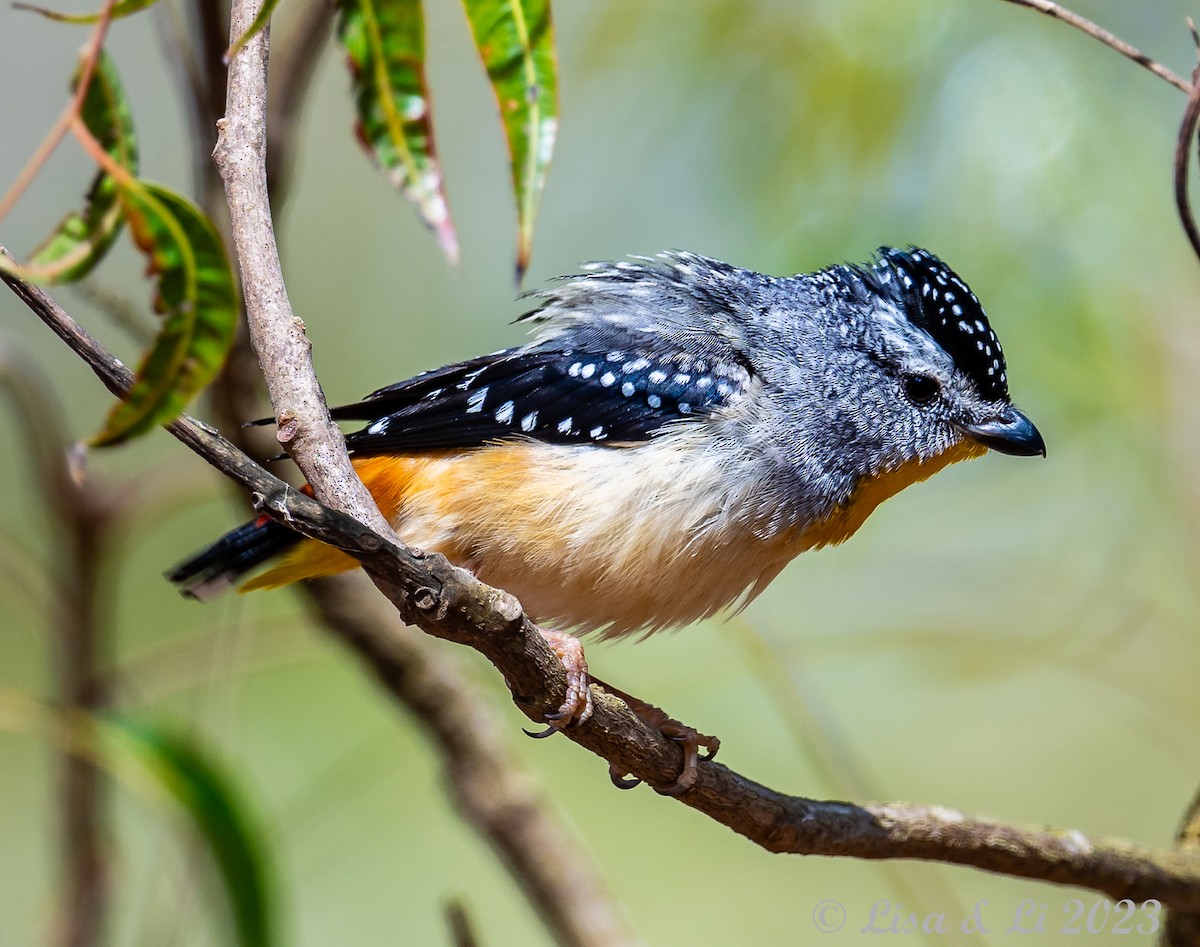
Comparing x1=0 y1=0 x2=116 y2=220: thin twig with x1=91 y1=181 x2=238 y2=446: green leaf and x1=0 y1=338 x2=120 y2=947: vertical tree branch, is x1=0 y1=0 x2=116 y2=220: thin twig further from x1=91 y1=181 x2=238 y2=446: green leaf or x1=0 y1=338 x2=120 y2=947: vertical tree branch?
x1=0 y1=338 x2=120 y2=947: vertical tree branch

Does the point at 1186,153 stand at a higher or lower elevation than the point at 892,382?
lower

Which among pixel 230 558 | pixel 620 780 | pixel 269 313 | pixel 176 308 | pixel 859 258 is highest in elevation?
pixel 859 258

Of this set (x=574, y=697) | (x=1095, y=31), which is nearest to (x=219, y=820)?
(x=574, y=697)

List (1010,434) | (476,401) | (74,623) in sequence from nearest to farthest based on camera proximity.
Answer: (476,401) < (1010,434) < (74,623)

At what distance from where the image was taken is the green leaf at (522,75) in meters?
1.91

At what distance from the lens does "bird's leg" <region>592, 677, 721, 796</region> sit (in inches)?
89.6

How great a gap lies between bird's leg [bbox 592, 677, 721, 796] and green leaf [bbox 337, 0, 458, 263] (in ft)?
3.54

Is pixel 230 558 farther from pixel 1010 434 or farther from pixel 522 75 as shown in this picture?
pixel 1010 434

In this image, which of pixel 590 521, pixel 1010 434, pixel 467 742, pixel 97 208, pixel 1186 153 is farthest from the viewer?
pixel 467 742

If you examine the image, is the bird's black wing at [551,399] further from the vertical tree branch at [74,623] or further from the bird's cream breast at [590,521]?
the vertical tree branch at [74,623]

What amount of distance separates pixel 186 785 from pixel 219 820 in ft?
0.35

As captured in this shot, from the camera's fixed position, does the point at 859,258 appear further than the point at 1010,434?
Yes

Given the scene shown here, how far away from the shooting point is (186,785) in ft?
7.95

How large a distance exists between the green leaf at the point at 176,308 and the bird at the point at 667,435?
111 cm
